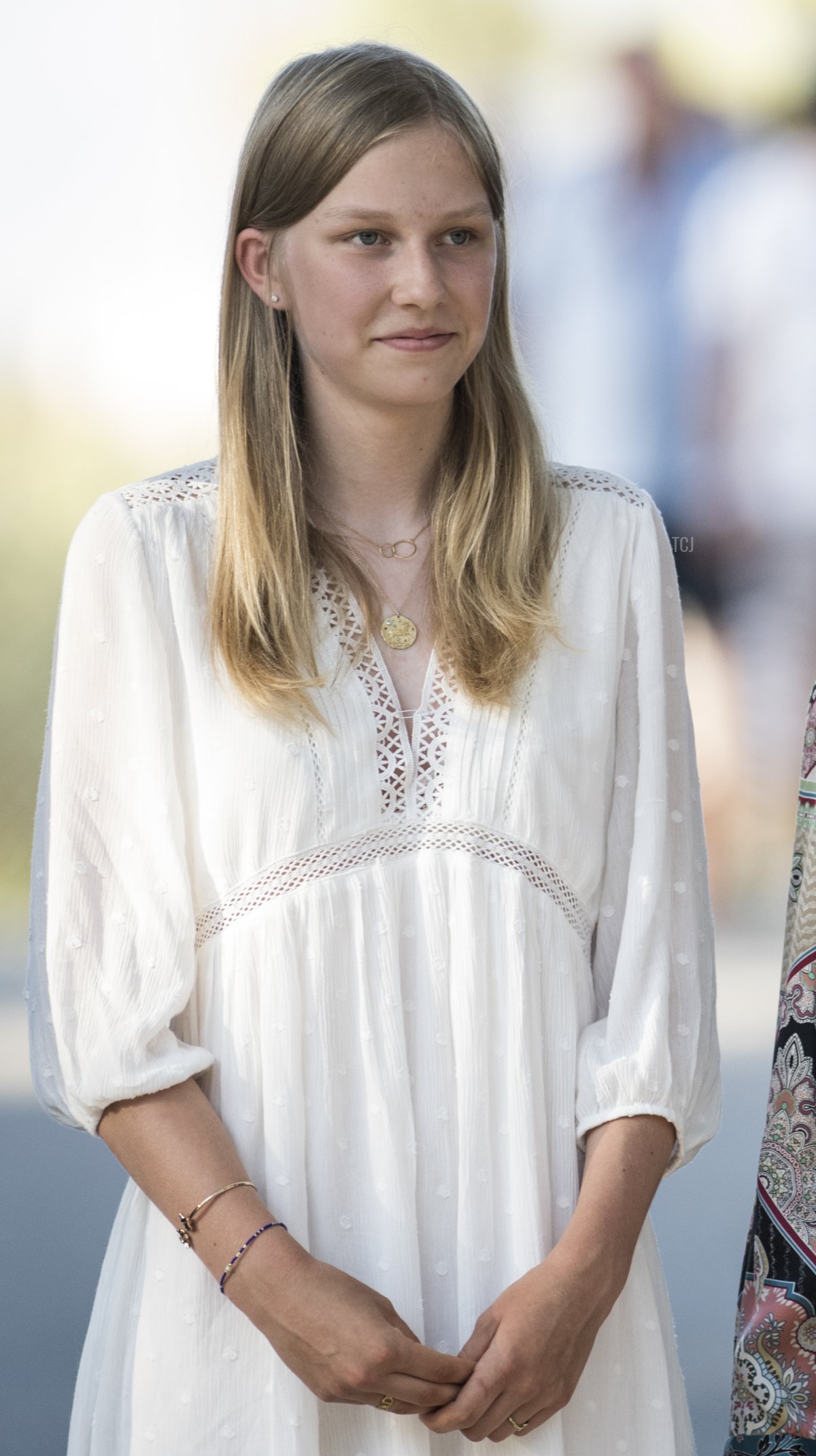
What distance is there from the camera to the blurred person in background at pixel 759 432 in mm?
2736

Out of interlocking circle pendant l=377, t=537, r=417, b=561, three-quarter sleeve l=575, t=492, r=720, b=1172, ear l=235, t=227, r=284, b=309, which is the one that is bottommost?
three-quarter sleeve l=575, t=492, r=720, b=1172

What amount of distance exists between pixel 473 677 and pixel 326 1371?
0.58 meters

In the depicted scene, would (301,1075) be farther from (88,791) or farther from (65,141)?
(65,141)

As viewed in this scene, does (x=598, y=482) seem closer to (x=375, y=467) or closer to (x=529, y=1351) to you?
(x=375, y=467)

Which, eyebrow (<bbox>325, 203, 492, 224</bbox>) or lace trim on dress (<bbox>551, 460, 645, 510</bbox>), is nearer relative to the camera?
eyebrow (<bbox>325, 203, 492, 224</bbox>)

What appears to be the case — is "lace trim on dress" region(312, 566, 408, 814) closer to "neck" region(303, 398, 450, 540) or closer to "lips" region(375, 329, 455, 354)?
"neck" region(303, 398, 450, 540)

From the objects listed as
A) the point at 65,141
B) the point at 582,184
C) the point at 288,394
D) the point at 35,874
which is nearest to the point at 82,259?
the point at 65,141

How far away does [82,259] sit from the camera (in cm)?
257

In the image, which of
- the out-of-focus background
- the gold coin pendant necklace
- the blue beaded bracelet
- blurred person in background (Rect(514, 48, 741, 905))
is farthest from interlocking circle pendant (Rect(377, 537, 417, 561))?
blurred person in background (Rect(514, 48, 741, 905))

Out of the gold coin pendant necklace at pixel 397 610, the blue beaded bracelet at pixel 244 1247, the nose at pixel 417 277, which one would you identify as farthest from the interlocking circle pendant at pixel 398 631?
the blue beaded bracelet at pixel 244 1247

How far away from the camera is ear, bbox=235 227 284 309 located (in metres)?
1.47

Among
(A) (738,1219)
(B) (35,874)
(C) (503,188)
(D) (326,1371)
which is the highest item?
(C) (503,188)

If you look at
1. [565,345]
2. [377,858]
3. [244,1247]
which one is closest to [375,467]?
[377,858]

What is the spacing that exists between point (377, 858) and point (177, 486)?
376mm
